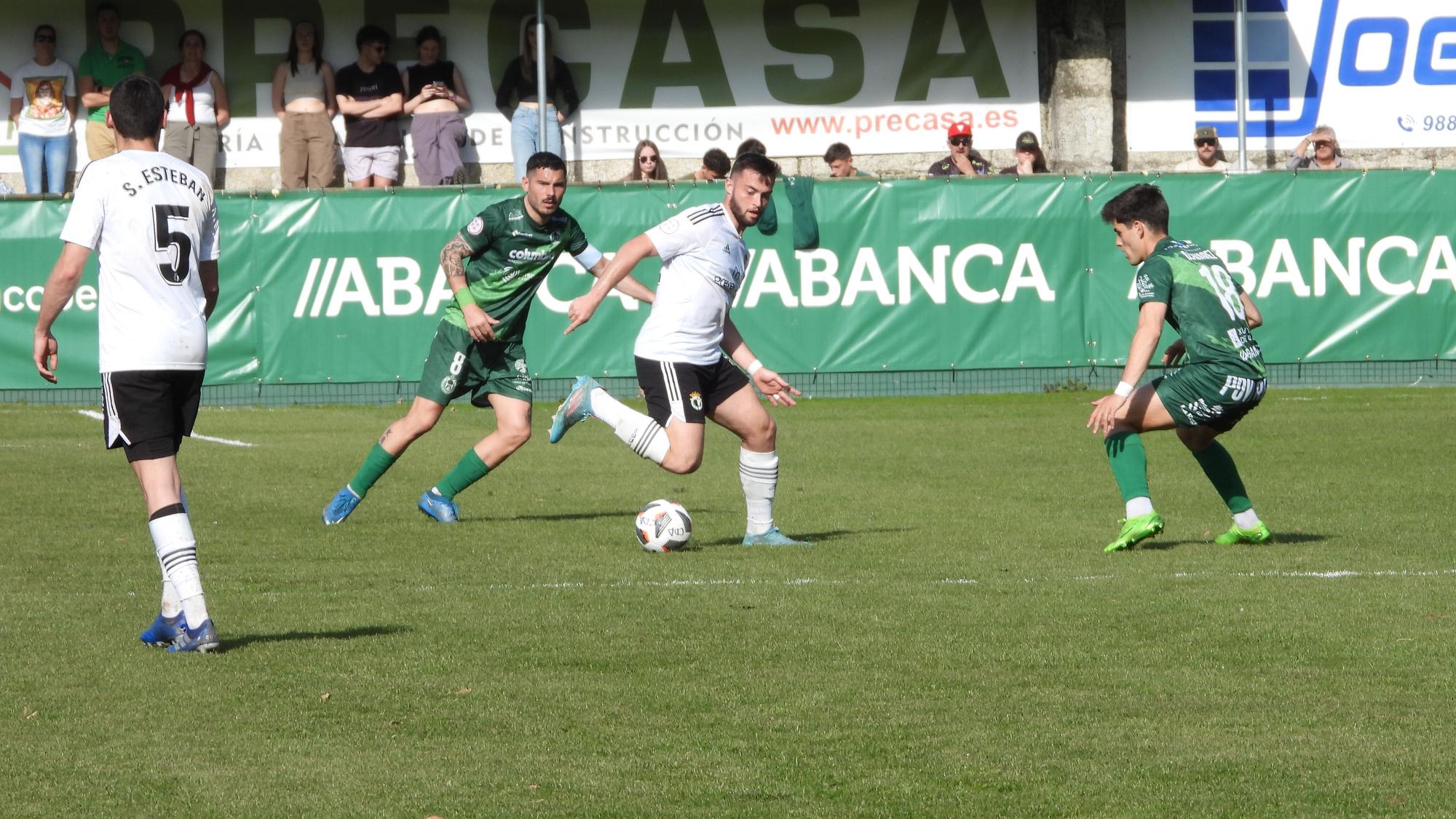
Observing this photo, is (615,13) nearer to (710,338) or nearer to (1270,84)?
(1270,84)

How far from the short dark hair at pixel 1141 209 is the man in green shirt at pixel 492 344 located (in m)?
2.78

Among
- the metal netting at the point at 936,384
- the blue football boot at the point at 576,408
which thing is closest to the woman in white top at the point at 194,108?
the metal netting at the point at 936,384

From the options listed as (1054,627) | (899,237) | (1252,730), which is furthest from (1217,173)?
(1252,730)

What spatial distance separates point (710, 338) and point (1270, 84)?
17.7m

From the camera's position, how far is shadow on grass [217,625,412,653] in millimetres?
6613

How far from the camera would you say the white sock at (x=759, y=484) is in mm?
9289

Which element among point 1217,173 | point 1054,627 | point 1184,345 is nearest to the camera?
point 1054,627

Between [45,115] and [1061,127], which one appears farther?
[1061,127]

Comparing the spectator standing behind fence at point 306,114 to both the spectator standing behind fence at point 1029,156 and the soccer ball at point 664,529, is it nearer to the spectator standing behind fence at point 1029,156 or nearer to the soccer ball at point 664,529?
the spectator standing behind fence at point 1029,156

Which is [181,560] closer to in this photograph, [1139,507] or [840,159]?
[1139,507]

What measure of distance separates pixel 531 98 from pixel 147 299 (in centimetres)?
1707

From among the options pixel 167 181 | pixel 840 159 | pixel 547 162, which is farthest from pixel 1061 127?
pixel 167 181

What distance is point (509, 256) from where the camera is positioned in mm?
10602

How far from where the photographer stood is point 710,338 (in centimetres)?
933
